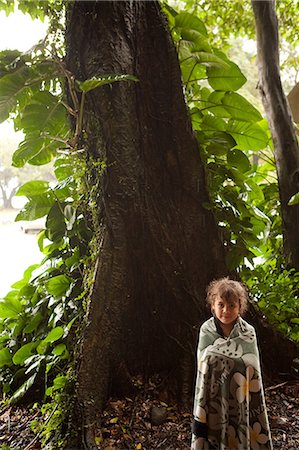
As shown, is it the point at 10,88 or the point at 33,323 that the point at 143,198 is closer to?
the point at 10,88

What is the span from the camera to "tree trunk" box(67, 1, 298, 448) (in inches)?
74.6

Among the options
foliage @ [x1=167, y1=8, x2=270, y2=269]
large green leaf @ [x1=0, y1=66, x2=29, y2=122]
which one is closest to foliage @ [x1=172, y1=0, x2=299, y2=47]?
foliage @ [x1=167, y1=8, x2=270, y2=269]

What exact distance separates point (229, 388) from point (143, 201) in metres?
0.97

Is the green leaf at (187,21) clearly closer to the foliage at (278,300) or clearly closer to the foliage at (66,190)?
the foliage at (66,190)

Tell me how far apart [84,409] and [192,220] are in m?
0.98

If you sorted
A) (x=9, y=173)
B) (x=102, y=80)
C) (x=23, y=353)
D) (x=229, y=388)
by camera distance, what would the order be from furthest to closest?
(x=9, y=173) < (x=23, y=353) < (x=102, y=80) < (x=229, y=388)

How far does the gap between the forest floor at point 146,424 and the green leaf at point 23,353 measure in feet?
0.73

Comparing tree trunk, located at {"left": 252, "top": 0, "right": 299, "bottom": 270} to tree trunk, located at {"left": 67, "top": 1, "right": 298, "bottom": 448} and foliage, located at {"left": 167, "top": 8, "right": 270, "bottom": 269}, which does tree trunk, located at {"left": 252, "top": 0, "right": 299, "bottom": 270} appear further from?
tree trunk, located at {"left": 67, "top": 1, "right": 298, "bottom": 448}

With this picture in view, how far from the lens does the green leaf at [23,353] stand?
2.04m

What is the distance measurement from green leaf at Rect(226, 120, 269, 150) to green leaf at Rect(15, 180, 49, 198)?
1179 millimetres

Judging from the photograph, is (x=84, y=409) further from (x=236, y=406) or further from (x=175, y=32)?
(x=175, y=32)

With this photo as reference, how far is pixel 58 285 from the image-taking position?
2.20 m

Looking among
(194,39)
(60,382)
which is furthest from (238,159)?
(60,382)

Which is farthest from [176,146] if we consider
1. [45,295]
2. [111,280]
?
[45,295]
